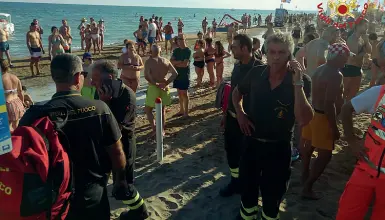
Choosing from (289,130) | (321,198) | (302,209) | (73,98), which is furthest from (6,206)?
(321,198)

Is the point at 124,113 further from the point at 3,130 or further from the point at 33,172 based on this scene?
the point at 3,130

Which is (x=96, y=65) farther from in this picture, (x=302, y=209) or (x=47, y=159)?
(x=302, y=209)

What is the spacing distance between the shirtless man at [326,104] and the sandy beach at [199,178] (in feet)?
1.09

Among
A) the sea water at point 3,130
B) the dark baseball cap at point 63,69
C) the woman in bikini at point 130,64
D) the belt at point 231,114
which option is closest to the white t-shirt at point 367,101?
the belt at point 231,114

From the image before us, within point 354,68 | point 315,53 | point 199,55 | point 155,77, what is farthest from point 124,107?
point 199,55

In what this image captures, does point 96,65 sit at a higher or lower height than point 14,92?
higher

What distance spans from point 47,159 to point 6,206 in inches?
13.2

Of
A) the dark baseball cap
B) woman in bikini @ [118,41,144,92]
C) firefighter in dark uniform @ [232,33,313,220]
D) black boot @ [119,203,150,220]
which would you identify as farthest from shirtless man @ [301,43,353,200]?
woman in bikini @ [118,41,144,92]

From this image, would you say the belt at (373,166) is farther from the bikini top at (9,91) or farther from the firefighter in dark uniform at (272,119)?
the bikini top at (9,91)

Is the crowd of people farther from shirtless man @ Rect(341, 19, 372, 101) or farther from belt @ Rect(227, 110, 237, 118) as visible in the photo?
shirtless man @ Rect(341, 19, 372, 101)

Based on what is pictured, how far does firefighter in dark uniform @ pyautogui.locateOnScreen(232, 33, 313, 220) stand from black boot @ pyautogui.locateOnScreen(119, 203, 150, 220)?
125 cm

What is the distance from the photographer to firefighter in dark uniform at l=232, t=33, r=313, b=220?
8.89 feet

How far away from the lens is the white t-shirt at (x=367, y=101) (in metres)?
2.37

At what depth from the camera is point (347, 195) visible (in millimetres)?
2424
